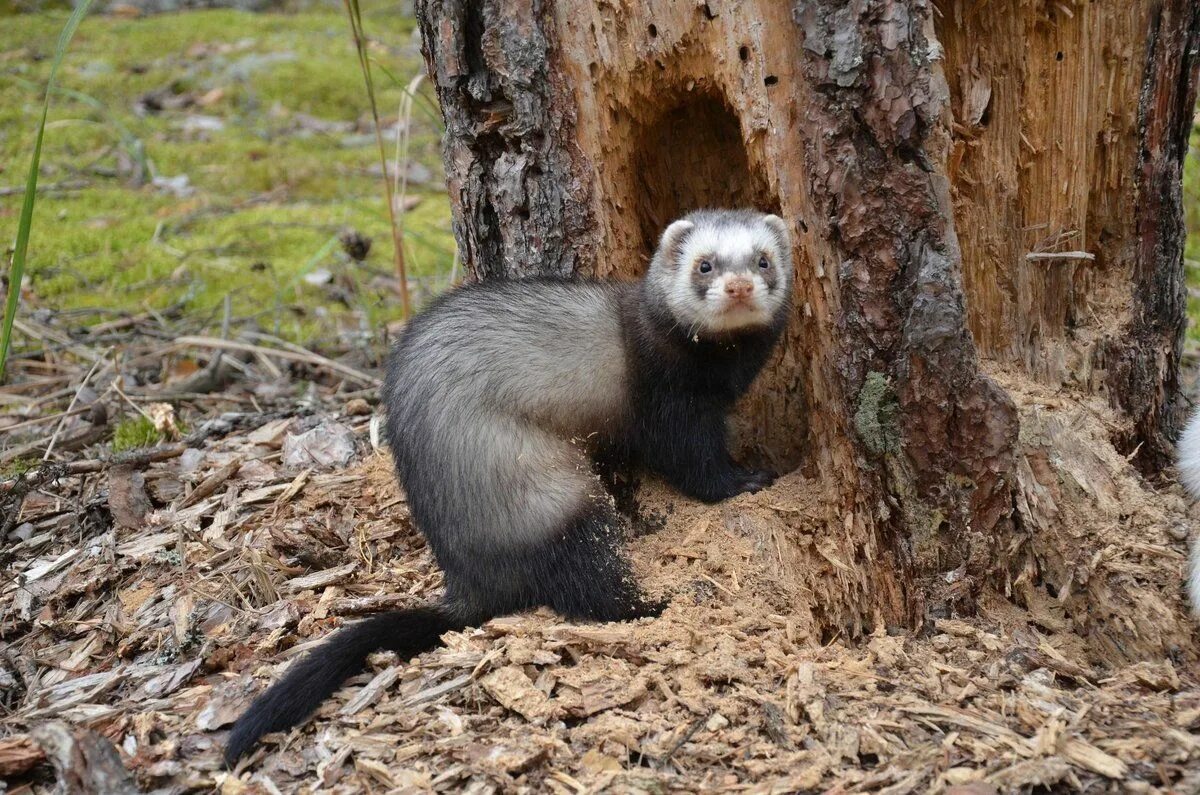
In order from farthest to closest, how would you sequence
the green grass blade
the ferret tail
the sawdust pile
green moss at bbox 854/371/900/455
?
the ferret tail
green moss at bbox 854/371/900/455
the green grass blade
the sawdust pile

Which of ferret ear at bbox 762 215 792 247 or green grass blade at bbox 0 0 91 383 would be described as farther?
ferret ear at bbox 762 215 792 247

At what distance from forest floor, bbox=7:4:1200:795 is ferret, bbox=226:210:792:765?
187 millimetres

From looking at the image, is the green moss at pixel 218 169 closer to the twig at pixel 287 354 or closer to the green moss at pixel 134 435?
the twig at pixel 287 354

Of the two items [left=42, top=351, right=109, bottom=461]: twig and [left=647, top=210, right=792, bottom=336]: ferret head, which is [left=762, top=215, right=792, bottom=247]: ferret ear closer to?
[left=647, top=210, right=792, bottom=336]: ferret head

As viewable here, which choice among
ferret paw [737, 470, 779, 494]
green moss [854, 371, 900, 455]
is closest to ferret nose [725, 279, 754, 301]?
green moss [854, 371, 900, 455]

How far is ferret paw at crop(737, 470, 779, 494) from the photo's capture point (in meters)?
4.67

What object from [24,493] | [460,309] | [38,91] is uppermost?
[38,91]

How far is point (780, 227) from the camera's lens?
426cm

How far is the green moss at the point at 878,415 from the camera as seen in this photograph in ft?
13.0

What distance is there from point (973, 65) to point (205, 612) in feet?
12.7

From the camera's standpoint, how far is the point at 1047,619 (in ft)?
13.1

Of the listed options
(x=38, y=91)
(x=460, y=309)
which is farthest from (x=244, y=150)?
(x=460, y=309)

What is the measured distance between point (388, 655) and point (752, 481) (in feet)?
6.09

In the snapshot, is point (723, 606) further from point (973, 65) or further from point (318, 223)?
point (318, 223)
